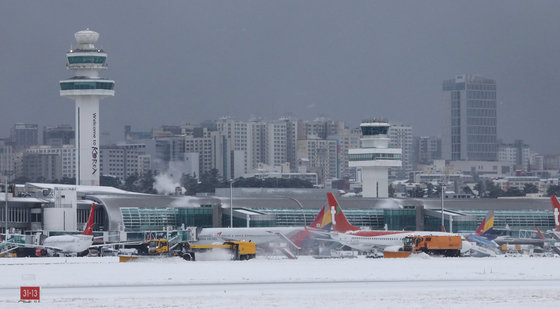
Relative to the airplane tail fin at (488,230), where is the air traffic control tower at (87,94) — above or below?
above

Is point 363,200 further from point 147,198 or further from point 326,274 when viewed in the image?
point 326,274

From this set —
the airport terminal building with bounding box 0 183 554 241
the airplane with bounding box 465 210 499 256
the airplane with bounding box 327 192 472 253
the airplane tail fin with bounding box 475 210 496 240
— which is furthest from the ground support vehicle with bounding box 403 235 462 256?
the airport terminal building with bounding box 0 183 554 241

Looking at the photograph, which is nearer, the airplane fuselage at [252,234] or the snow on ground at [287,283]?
the snow on ground at [287,283]

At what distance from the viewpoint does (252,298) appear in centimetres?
5956

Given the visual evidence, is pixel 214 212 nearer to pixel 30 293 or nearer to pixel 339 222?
pixel 339 222

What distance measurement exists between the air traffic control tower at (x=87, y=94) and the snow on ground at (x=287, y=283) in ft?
312

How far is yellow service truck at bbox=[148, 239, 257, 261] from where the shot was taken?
328 ft

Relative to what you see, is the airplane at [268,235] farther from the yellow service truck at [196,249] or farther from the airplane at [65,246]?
the airplane at [65,246]

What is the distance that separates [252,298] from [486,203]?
11313cm

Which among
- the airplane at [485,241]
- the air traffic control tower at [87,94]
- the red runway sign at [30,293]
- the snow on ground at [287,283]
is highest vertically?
the air traffic control tower at [87,94]

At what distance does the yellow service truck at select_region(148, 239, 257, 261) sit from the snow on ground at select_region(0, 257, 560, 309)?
4.13 meters

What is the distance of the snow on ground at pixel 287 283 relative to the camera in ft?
189

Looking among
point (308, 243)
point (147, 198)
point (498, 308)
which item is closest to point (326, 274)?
point (498, 308)

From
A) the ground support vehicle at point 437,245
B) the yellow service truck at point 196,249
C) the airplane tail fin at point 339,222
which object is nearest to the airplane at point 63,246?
the yellow service truck at point 196,249
